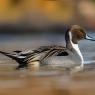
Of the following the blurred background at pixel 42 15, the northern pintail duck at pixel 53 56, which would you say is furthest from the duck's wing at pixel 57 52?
the blurred background at pixel 42 15

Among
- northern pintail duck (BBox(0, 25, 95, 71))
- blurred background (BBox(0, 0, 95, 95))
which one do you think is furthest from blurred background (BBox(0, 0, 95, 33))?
northern pintail duck (BBox(0, 25, 95, 71))

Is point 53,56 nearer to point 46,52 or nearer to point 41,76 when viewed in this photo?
point 46,52

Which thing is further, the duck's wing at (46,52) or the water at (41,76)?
the duck's wing at (46,52)

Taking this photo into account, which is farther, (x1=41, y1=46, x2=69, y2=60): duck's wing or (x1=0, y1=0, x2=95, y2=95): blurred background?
(x1=0, y1=0, x2=95, y2=95): blurred background

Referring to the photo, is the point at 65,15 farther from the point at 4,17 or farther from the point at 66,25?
the point at 4,17

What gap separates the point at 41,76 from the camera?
1.64 m

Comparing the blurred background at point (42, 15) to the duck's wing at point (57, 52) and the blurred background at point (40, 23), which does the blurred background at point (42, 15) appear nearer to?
the blurred background at point (40, 23)

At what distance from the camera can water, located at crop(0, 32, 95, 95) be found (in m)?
1.43

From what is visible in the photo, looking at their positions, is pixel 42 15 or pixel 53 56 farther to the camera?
pixel 42 15

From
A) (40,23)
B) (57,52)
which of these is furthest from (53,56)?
(40,23)

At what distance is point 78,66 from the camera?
185cm

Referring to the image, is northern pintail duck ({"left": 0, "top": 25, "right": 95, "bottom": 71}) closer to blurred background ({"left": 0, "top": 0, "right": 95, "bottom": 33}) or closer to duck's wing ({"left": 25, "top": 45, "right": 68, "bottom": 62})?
duck's wing ({"left": 25, "top": 45, "right": 68, "bottom": 62})

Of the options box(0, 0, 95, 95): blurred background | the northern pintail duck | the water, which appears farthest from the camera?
box(0, 0, 95, 95): blurred background

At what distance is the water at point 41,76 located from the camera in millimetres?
1427
